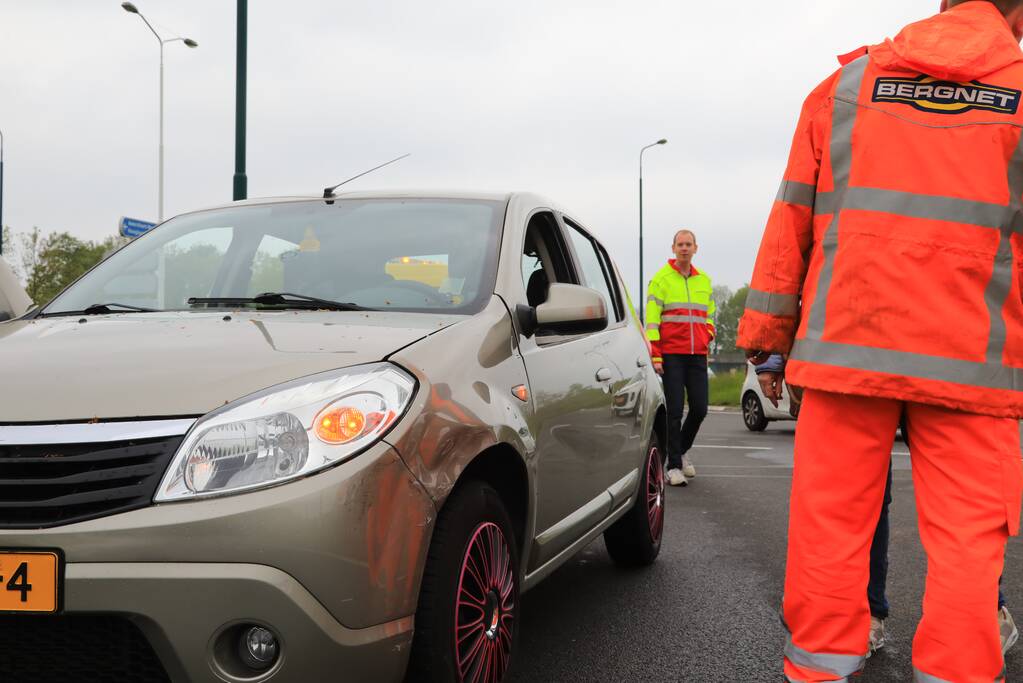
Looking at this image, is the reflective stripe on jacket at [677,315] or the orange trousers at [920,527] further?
the reflective stripe on jacket at [677,315]

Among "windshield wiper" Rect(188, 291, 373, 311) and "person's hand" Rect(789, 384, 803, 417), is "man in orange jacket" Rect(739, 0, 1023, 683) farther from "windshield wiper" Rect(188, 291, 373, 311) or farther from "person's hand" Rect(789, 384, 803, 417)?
"windshield wiper" Rect(188, 291, 373, 311)

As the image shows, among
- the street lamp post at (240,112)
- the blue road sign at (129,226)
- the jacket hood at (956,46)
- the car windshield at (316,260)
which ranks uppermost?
the street lamp post at (240,112)

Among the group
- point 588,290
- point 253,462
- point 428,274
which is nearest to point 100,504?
point 253,462

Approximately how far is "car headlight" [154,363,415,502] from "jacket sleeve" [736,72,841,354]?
3.23 feet

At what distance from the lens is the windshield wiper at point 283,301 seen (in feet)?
10.3

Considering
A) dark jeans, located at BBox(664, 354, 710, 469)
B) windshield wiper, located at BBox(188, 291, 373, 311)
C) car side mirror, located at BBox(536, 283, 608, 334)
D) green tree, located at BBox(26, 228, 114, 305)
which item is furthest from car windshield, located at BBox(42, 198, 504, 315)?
green tree, located at BBox(26, 228, 114, 305)

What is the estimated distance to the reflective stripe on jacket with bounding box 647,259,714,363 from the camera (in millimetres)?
8008

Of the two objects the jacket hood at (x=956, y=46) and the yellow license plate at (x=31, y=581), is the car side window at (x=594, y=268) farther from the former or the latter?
the yellow license plate at (x=31, y=581)

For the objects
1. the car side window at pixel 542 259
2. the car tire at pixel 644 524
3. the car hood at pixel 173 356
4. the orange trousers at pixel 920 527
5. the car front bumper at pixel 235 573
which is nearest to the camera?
the car front bumper at pixel 235 573

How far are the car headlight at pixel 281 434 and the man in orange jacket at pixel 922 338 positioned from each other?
41.9 inches

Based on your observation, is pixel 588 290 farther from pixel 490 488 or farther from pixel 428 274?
pixel 490 488

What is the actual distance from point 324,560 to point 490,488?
2.36ft

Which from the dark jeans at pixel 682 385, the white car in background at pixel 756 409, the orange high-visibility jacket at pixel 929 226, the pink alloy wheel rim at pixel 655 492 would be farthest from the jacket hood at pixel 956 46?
the white car in background at pixel 756 409

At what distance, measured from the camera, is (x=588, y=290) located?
328 cm
